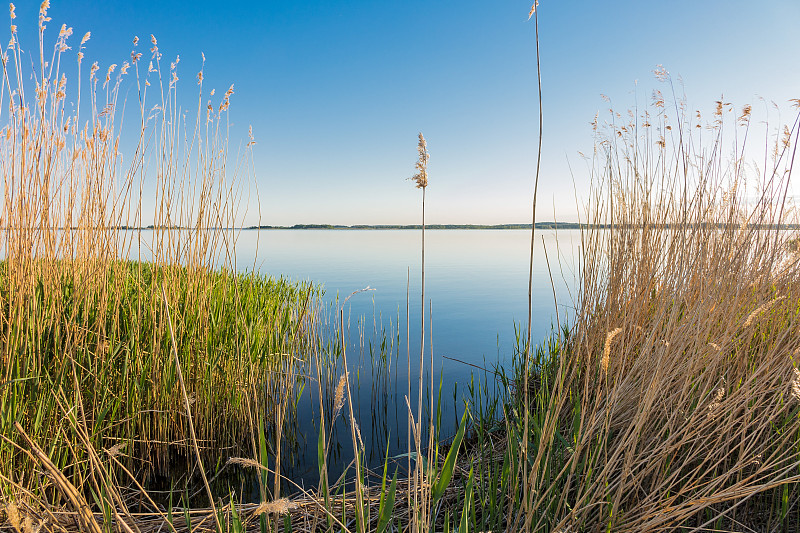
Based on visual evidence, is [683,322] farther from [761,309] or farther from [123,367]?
[123,367]

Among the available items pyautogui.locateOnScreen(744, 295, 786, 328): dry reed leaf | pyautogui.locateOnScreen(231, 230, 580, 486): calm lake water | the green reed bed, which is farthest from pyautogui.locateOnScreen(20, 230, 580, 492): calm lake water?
pyautogui.locateOnScreen(744, 295, 786, 328): dry reed leaf

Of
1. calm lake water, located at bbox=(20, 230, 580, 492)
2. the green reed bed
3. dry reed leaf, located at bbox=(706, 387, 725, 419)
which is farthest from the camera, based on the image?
calm lake water, located at bbox=(20, 230, 580, 492)

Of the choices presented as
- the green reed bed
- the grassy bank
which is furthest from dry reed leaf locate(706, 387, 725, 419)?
the green reed bed

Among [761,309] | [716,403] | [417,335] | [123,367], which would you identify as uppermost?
[761,309]

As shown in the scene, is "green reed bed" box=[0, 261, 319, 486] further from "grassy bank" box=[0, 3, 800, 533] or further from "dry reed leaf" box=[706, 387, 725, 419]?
"dry reed leaf" box=[706, 387, 725, 419]

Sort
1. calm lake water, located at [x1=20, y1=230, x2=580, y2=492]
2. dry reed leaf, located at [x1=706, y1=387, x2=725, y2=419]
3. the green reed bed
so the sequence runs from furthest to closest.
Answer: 1. calm lake water, located at [x1=20, y1=230, x2=580, y2=492]
2. the green reed bed
3. dry reed leaf, located at [x1=706, y1=387, x2=725, y2=419]

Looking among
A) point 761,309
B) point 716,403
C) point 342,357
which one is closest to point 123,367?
point 342,357

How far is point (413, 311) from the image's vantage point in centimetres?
839

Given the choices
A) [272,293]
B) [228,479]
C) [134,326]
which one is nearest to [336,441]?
[228,479]

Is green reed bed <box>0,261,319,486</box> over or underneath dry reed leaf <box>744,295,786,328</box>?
underneath

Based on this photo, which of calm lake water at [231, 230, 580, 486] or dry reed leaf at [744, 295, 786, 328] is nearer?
dry reed leaf at [744, 295, 786, 328]

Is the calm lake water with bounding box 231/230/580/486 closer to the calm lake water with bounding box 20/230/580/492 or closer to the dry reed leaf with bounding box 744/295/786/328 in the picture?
the calm lake water with bounding box 20/230/580/492

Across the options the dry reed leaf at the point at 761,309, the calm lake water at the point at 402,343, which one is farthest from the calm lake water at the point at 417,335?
the dry reed leaf at the point at 761,309

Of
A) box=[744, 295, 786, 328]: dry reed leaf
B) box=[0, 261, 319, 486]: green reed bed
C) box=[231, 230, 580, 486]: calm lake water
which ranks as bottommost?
box=[231, 230, 580, 486]: calm lake water
